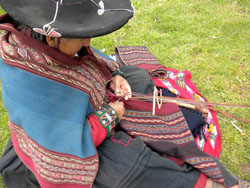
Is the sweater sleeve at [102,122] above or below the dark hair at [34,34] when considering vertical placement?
below

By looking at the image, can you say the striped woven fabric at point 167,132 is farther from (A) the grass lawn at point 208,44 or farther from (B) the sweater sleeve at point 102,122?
(A) the grass lawn at point 208,44

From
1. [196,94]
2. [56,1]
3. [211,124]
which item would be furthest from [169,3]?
[56,1]

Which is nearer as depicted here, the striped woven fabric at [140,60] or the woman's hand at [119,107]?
the woman's hand at [119,107]

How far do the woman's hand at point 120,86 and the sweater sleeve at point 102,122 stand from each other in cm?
25

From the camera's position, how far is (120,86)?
2.03m

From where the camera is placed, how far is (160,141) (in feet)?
5.86

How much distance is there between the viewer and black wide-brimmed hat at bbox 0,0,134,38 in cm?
112

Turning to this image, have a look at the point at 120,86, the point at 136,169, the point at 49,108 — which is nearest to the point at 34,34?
the point at 49,108

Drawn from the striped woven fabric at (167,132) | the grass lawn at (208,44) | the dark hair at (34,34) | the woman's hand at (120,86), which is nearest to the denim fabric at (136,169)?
the striped woven fabric at (167,132)

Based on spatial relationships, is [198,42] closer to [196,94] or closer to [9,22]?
[196,94]

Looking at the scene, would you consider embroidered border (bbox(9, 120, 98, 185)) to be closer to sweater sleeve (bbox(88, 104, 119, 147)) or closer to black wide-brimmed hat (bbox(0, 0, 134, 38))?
sweater sleeve (bbox(88, 104, 119, 147))

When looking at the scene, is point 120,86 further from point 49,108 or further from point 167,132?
point 49,108

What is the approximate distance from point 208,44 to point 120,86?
6.23ft

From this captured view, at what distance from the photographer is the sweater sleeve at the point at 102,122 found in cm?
156
